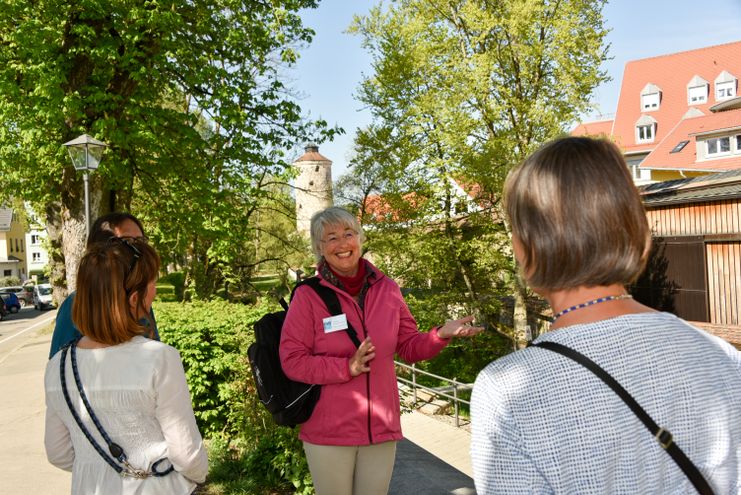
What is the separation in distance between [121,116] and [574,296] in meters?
12.1

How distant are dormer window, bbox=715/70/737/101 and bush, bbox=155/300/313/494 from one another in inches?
2055

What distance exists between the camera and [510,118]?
65.3 feet

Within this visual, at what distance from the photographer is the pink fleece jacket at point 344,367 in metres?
3.00

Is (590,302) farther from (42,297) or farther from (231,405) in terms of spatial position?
(42,297)

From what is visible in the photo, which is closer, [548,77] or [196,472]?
[196,472]

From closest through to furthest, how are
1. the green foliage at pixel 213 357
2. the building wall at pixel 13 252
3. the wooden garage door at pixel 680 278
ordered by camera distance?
1. the green foliage at pixel 213 357
2. the wooden garage door at pixel 680 278
3. the building wall at pixel 13 252

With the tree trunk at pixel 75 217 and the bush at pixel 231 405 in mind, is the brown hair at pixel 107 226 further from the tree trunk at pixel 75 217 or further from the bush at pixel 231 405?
the tree trunk at pixel 75 217

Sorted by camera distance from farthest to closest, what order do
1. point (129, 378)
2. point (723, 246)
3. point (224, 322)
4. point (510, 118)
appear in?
point (510, 118) → point (723, 246) → point (224, 322) → point (129, 378)

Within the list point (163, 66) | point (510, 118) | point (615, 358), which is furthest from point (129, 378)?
point (510, 118)

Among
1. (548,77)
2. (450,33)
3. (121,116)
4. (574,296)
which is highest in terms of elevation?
(450,33)

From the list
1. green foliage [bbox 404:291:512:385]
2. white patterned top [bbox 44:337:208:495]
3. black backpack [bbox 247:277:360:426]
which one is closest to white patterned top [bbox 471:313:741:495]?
white patterned top [bbox 44:337:208:495]

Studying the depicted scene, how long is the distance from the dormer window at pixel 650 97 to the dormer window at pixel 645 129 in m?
1.86

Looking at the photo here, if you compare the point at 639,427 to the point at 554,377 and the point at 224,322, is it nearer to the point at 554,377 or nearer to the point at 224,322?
the point at 554,377

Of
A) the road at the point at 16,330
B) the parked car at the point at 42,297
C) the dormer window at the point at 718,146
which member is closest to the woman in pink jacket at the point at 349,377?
the road at the point at 16,330
